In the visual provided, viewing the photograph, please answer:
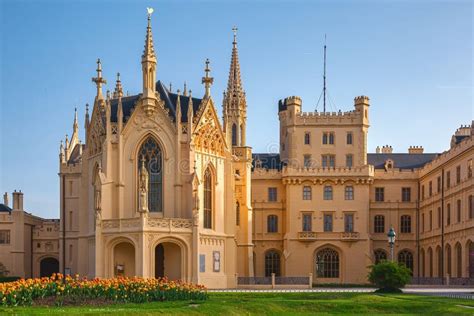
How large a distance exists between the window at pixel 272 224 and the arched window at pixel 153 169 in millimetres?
23106

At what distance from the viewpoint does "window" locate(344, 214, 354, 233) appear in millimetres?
88562

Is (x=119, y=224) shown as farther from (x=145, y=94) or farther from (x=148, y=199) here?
(x=145, y=94)

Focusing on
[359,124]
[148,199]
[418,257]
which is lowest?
[418,257]

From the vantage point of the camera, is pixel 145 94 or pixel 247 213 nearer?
pixel 145 94

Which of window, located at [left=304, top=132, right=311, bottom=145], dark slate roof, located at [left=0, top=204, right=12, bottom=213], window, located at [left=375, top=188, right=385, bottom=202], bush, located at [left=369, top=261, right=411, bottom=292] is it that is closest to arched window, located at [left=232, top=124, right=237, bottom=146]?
window, located at [left=304, top=132, right=311, bottom=145]

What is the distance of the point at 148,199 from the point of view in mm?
70688

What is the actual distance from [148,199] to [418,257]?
34338 mm

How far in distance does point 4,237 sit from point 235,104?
27.7 meters

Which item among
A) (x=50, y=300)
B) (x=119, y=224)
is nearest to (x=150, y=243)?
(x=119, y=224)

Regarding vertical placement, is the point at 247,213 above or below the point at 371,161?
below

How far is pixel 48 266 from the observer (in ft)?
292

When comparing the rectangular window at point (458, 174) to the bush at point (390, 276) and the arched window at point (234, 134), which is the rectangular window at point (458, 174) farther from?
the arched window at point (234, 134)

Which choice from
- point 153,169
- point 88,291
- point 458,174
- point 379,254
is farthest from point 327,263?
point 88,291

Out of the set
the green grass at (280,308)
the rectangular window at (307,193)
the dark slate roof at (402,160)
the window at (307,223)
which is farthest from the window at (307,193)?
the green grass at (280,308)
